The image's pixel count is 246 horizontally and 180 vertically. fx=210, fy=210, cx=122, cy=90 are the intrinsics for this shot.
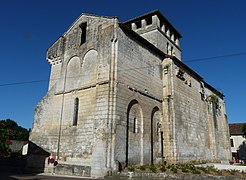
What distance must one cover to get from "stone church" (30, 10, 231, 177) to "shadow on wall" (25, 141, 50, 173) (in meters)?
0.30

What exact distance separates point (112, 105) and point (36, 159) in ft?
22.8

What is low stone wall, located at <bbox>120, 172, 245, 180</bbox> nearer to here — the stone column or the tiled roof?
the stone column

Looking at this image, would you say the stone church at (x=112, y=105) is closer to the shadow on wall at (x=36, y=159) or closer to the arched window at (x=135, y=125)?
the arched window at (x=135, y=125)

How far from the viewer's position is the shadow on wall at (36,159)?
533 inches

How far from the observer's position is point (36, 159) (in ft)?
45.5

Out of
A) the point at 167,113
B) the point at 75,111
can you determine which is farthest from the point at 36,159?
the point at 167,113

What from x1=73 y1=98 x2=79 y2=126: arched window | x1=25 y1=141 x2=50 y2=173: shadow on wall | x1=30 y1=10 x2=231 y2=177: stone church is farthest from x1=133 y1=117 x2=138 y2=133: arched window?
x1=25 y1=141 x2=50 y2=173: shadow on wall

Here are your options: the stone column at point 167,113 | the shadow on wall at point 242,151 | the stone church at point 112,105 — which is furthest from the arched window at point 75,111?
the shadow on wall at point 242,151

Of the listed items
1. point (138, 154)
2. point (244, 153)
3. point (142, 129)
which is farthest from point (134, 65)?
point (244, 153)

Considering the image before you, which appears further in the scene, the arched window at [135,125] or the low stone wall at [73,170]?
the arched window at [135,125]

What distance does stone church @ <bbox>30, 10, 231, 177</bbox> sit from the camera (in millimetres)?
11264

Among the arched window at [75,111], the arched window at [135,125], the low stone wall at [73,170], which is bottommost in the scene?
the low stone wall at [73,170]

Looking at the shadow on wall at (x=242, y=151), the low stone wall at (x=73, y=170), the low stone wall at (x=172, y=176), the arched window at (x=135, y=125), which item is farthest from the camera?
the shadow on wall at (x=242, y=151)

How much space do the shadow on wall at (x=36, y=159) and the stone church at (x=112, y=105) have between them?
305mm
